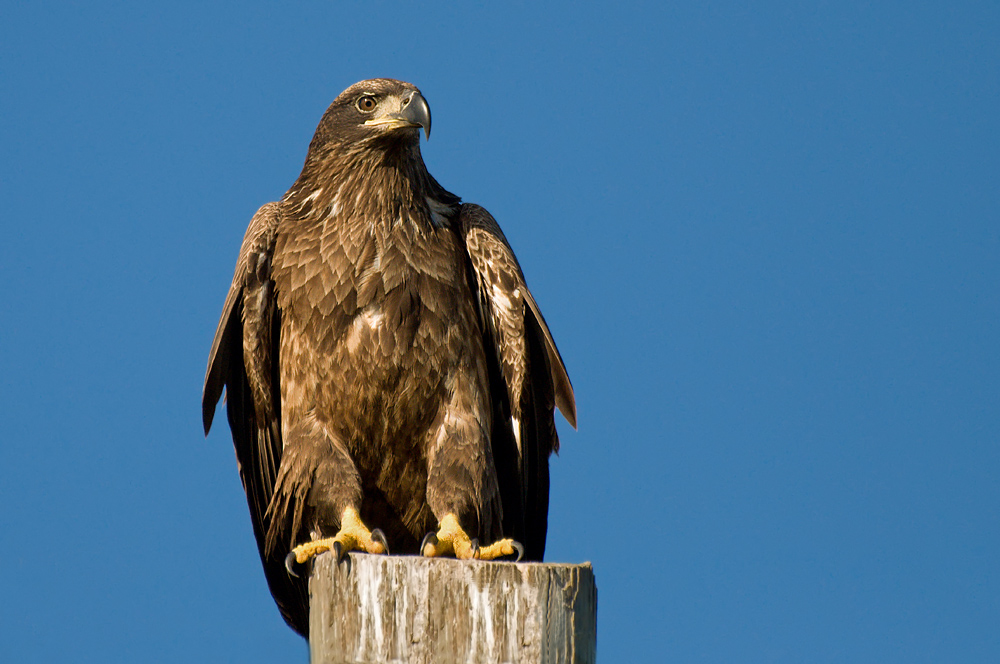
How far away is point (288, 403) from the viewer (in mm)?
6453

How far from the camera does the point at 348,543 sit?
578 centimetres

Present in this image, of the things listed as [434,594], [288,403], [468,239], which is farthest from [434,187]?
[434,594]

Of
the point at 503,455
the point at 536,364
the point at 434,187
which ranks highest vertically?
the point at 434,187

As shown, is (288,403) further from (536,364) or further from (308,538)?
(536,364)

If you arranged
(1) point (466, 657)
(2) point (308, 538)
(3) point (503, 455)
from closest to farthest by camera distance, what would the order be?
(1) point (466, 657), (2) point (308, 538), (3) point (503, 455)

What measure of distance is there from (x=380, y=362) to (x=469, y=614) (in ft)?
7.56

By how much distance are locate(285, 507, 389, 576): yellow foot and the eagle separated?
0.08 metres

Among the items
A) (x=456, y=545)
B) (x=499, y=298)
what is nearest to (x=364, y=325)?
(x=499, y=298)

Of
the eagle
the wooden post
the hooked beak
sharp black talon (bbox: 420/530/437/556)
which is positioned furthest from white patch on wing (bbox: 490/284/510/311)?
the wooden post

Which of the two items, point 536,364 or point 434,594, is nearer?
point 434,594

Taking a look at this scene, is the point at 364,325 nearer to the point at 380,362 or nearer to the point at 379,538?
the point at 380,362

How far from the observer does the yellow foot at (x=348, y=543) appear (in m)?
5.62

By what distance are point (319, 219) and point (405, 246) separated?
1.72 feet

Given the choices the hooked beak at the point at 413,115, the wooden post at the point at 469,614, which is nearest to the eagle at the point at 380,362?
the hooked beak at the point at 413,115
